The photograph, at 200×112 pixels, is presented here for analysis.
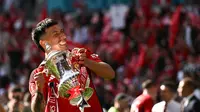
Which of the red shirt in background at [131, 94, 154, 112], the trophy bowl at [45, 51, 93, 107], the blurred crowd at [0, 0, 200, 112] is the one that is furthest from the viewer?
the blurred crowd at [0, 0, 200, 112]

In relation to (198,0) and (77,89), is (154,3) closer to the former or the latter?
(198,0)

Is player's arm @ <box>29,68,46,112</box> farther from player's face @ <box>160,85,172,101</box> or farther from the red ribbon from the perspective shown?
player's face @ <box>160,85,172,101</box>

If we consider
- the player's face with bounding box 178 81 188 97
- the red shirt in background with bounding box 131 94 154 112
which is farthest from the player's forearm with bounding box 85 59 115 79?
the player's face with bounding box 178 81 188 97

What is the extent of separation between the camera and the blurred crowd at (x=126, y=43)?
16438 mm

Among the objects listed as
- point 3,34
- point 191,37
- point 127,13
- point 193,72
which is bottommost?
point 193,72

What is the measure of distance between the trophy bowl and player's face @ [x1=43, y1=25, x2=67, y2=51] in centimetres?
11

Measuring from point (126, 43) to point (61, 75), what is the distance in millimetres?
11743

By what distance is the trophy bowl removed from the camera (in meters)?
6.56

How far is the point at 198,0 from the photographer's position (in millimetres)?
18891

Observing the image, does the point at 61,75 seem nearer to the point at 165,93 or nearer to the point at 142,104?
the point at 142,104

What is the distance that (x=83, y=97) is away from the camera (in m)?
6.73

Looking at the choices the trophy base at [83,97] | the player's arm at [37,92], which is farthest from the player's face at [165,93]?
the player's arm at [37,92]

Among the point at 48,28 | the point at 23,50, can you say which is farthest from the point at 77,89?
the point at 23,50

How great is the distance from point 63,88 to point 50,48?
1.17 feet
